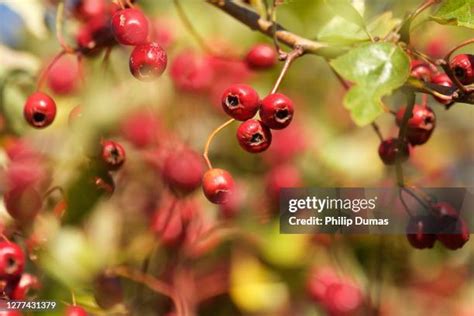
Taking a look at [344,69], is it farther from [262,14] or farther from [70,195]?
[70,195]

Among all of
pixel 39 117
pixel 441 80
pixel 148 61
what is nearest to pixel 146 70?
pixel 148 61

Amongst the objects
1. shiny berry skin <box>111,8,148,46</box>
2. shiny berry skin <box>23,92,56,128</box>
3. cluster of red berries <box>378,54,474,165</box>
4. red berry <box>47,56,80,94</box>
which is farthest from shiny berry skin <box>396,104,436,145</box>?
red berry <box>47,56,80,94</box>

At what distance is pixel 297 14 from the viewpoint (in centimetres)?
120

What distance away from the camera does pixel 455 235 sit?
94 cm

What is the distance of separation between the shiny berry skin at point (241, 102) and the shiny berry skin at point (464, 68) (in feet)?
0.67

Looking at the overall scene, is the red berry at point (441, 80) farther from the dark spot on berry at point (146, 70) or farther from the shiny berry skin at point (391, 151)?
the dark spot on berry at point (146, 70)

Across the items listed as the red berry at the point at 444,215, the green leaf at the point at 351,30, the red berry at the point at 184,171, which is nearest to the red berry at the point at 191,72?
the red berry at the point at 184,171

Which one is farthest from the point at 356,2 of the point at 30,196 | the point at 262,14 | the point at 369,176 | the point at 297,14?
the point at 30,196

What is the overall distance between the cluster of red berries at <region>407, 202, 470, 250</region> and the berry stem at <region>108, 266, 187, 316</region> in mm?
372

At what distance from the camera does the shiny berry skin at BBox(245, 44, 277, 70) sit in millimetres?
1108

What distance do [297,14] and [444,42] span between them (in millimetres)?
265

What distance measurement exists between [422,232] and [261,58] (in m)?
0.34

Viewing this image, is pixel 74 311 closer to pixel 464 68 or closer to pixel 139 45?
pixel 139 45

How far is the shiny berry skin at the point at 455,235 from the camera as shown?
94 centimetres
